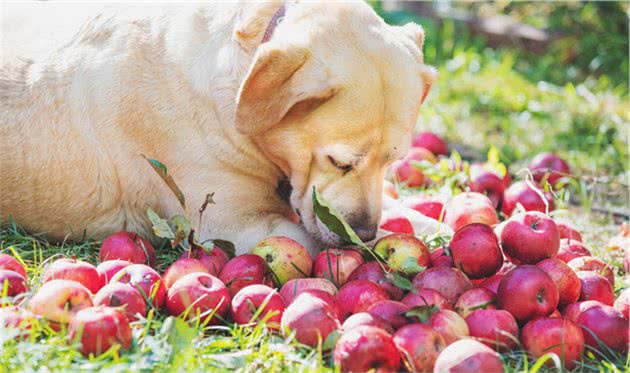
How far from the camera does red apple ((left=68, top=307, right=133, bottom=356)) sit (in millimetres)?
2523

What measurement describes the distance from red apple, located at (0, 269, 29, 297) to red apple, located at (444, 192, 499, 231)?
6.84 ft

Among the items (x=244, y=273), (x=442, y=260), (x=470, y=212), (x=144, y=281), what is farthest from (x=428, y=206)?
(x=144, y=281)

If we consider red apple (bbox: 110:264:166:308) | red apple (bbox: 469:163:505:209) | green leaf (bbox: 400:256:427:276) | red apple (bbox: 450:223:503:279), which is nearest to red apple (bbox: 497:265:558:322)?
red apple (bbox: 450:223:503:279)

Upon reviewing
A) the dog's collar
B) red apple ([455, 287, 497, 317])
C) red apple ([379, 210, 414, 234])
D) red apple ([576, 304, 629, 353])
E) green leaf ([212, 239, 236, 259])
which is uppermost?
the dog's collar

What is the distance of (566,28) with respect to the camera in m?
8.14

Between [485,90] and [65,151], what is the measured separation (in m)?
4.09

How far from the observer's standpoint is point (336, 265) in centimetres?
333

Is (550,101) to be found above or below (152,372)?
below

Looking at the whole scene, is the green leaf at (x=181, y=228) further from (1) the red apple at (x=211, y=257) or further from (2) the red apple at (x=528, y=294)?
(2) the red apple at (x=528, y=294)

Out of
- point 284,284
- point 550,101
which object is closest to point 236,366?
point 284,284

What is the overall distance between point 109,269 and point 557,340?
5.32 ft

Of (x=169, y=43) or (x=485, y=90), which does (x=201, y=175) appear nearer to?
(x=169, y=43)

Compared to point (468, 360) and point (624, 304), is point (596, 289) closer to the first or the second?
point (624, 304)

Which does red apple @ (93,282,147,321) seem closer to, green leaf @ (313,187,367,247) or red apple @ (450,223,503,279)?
green leaf @ (313,187,367,247)
